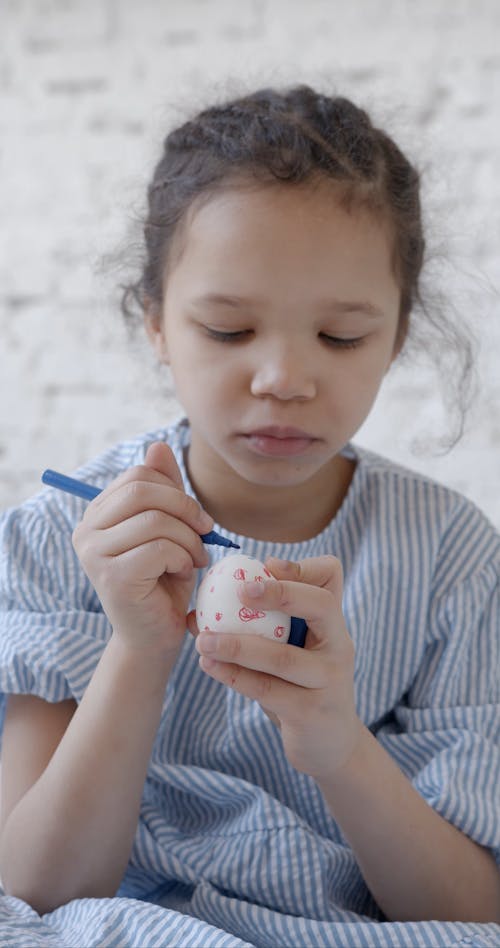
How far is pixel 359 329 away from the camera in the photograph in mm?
971

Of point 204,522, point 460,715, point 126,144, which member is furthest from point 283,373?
point 126,144

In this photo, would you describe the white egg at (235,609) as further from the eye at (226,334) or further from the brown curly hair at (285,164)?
the brown curly hair at (285,164)

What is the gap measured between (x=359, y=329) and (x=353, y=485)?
22cm

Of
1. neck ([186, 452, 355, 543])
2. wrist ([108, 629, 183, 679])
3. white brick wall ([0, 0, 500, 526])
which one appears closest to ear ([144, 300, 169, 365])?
neck ([186, 452, 355, 543])

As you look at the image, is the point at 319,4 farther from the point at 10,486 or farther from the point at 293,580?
the point at 293,580

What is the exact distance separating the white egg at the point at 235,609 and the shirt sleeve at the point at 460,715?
0.92ft

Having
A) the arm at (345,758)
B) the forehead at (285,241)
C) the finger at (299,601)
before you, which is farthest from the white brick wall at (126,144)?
the finger at (299,601)

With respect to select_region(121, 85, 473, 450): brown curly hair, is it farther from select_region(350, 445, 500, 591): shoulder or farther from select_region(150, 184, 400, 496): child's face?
select_region(350, 445, 500, 591): shoulder

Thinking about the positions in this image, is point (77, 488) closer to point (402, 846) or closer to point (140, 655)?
point (140, 655)

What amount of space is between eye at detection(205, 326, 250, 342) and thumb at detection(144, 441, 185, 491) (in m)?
0.14

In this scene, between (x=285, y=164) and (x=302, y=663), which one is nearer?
(x=302, y=663)

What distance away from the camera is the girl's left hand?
76 cm

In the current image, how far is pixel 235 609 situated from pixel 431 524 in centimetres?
38

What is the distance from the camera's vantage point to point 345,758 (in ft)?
2.85
